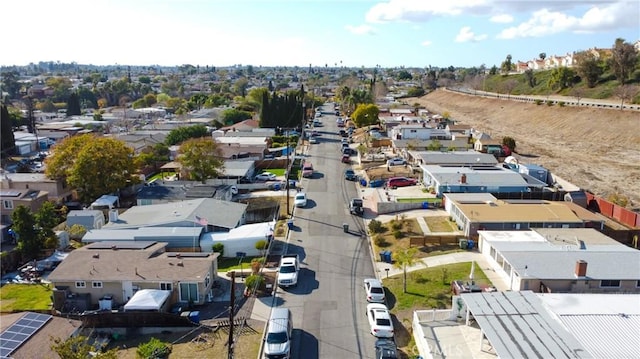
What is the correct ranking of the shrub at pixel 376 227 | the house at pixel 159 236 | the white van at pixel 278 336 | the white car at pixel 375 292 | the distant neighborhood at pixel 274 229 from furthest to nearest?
the shrub at pixel 376 227 < the house at pixel 159 236 < the white car at pixel 375 292 < the distant neighborhood at pixel 274 229 < the white van at pixel 278 336

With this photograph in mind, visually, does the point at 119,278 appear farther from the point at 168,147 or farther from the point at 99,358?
the point at 168,147

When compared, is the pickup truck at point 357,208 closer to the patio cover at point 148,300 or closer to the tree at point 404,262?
the tree at point 404,262

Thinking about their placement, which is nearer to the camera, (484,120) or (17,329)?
(17,329)

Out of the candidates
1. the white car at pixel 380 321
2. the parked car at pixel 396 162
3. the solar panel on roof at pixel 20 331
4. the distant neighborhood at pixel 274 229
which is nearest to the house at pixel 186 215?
the distant neighborhood at pixel 274 229

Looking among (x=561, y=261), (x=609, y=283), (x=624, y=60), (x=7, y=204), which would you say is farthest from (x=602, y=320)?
(x=624, y=60)

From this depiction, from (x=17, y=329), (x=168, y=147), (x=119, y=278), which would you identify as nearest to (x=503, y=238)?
(x=119, y=278)

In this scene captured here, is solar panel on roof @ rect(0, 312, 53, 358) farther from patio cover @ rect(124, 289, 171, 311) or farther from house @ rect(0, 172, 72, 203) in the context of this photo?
house @ rect(0, 172, 72, 203)
